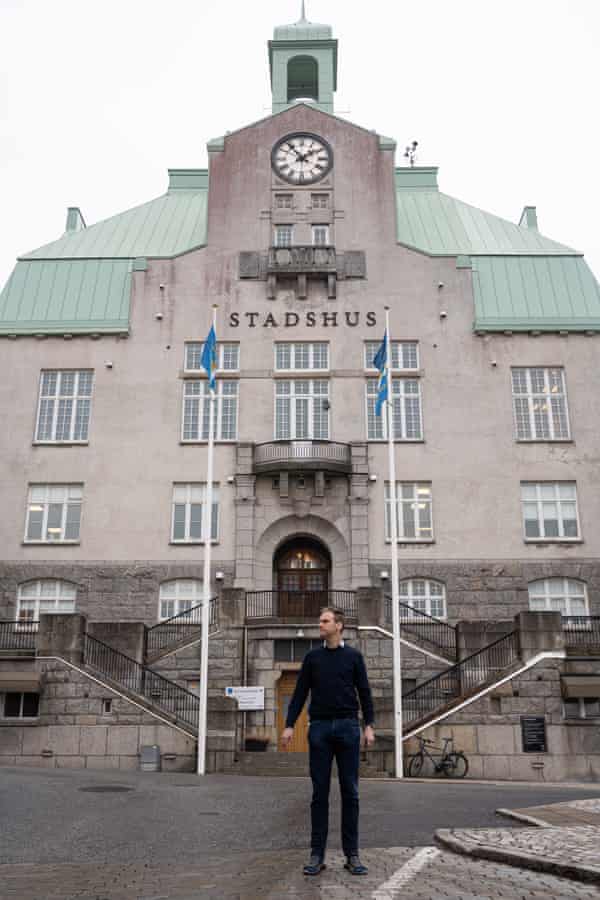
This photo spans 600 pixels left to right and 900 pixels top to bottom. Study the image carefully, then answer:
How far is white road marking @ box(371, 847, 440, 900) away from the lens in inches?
254

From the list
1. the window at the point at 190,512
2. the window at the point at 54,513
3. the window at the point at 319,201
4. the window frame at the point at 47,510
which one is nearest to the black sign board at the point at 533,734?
the window at the point at 190,512

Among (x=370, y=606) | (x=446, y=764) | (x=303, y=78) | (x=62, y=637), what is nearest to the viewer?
(x=446, y=764)

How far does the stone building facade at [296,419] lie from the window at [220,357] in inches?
4.8

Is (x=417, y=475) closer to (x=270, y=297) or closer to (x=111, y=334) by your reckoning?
(x=270, y=297)

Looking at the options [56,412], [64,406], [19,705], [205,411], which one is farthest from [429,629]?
[56,412]

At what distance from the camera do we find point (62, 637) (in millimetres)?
25016

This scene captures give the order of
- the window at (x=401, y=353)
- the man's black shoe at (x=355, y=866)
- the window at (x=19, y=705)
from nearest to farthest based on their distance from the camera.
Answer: the man's black shoe at (x=355, y=866)
the window at (x=19, y=705)
the window at (x=401, y=353)

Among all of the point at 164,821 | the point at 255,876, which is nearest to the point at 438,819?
the point at 164,821

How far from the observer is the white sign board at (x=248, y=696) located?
1041 inches

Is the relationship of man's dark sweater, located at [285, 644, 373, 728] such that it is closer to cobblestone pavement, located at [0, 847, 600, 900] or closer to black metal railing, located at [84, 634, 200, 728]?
cobblestone pavement, located at [0, 847, 600, 900]

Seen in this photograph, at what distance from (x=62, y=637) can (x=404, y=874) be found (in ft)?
63.7

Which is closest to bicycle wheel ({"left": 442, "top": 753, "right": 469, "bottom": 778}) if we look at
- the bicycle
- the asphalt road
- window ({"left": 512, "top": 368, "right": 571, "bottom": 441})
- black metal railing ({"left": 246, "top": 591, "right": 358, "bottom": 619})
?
the bicycle

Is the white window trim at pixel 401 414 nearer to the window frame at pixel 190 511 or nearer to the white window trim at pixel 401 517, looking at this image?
the white window trim at pixel 401 517

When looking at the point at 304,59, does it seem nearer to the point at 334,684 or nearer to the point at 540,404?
the point at 540,404
